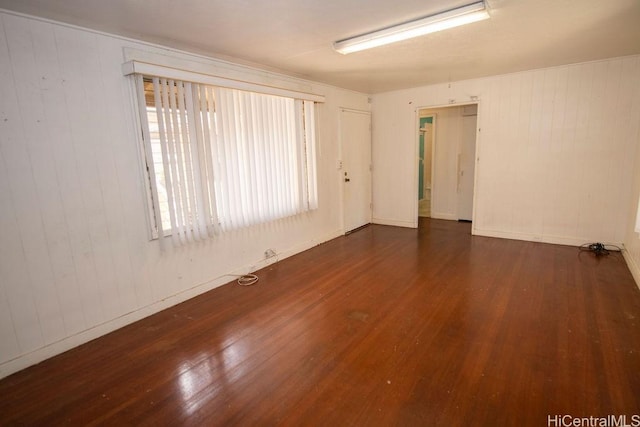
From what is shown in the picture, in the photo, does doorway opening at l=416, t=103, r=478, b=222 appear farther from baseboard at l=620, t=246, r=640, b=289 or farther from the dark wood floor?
the dark wood floor

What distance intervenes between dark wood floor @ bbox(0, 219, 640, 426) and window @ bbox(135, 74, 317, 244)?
0.89m

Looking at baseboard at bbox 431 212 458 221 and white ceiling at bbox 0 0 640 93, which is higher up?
white ceiling at bbox 0 0 640 93

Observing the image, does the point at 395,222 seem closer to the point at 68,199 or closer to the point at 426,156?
the point at 426,156

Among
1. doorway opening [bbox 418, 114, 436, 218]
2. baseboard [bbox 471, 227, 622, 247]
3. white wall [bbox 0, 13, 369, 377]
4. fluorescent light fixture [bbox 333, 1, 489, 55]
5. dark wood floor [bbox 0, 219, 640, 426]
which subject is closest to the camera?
dark wood floor [bbox 0, 219, 640, 426]

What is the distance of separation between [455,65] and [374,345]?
3617 mm

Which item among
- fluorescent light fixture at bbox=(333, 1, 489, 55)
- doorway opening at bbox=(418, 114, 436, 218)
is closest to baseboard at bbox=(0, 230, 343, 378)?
fluorescent light fixture at bbox=(333, 1, 489, 55)

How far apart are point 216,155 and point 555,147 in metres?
4.64

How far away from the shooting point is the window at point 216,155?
9.45ft

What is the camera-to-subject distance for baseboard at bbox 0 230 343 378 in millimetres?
2270

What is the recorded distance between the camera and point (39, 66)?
7.39ft

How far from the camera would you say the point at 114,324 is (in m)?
2.75

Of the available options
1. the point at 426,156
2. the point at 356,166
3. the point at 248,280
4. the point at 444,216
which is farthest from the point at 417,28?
the point at 426,156

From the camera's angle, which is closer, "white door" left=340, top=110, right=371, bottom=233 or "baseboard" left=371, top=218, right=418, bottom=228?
"white door" left=340, top=110, right=371, bottom=233

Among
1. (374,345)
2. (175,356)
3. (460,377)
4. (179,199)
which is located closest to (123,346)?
(175,356)
